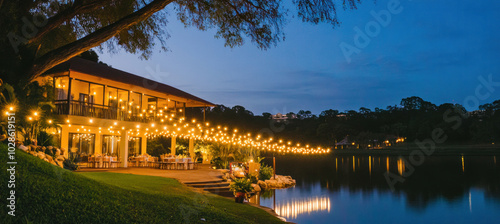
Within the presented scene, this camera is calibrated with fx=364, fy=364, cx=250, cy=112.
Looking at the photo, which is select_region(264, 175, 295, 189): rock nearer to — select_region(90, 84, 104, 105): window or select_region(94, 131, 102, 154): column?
select_region(90, 84, 104, 105): window

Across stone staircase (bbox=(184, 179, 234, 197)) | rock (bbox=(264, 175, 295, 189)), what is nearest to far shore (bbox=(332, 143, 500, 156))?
rock (bbox=(264, 175, 295, 189))

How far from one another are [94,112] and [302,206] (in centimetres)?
1122

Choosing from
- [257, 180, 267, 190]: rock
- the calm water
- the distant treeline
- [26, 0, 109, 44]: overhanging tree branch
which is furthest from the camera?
the distant treeline

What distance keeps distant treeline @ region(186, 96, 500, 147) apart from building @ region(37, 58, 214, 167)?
17.5 m

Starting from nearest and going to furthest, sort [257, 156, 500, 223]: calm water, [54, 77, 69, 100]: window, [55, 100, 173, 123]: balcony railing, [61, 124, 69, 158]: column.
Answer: [257, 156, 500, 223]: calm water, [55, 100, 173, 123]: balcony railing, [54, 77, 69, 100]: window, [61, 124, 69, 158]: column

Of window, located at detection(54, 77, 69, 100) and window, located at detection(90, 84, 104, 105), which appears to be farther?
window, located at detection(90, 84, 104, 105)

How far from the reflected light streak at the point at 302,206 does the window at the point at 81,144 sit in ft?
40.5

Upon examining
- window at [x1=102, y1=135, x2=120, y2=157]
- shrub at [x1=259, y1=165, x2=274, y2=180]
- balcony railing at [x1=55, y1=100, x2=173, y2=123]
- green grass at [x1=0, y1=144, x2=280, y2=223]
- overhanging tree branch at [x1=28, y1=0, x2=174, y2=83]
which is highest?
overhanging tree branch at [x1=28, y1=0, x2=174, y2=83]

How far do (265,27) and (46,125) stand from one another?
394 inches

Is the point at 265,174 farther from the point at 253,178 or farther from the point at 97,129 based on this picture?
the point at 97,129

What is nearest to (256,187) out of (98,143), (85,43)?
(98,143)

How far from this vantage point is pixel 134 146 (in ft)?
86.3

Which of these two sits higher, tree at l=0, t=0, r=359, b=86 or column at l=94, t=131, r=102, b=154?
tree at l=0, t=0, r=359, b=86

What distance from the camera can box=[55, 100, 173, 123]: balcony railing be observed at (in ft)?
56.2
